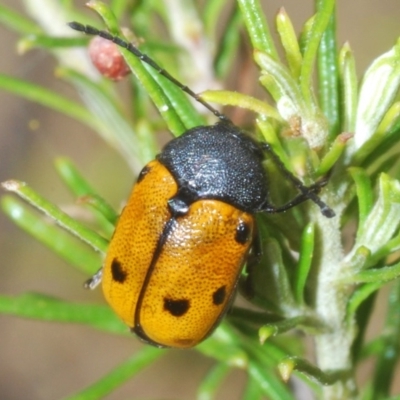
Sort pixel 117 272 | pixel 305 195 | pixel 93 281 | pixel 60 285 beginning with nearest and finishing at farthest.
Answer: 1. pixel 305 195
2. pixel 117 272
3. pixel 93 281
4. pixel 60 285

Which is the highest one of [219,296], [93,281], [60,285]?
[93,281]

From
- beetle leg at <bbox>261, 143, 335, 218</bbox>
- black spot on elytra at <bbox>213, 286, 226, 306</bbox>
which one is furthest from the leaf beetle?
beetle leg at <bbox>261, 143, 335, 218</bbox>

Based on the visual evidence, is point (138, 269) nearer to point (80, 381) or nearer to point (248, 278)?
point (248, 278)

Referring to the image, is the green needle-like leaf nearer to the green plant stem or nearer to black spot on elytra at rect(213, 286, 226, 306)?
black spot on elytra at rect(213, 286, 226, 306)

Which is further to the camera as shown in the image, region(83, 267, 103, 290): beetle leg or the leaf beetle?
region(83, 267, 103, 290): beetle leg

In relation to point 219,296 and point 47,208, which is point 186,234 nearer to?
point 219,296

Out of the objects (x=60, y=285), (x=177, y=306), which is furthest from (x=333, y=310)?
(x=60, y=285)

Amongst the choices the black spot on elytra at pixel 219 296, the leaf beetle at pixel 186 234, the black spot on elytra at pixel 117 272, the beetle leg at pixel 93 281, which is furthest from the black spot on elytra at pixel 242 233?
the beetle leg at pixel 93 281
